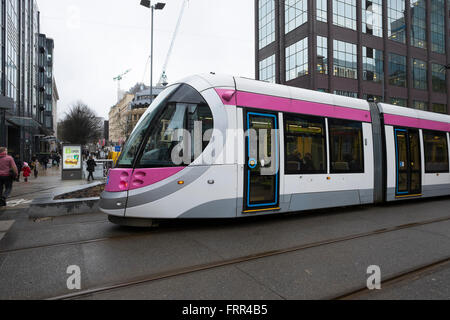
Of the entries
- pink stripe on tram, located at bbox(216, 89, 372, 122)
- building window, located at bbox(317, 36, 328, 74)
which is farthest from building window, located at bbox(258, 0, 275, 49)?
pink stripe on tram, located at bbox(216, 89, 372, 122)

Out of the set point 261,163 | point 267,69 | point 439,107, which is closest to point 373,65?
point 267,69

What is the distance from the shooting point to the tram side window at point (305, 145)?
6.06 meters

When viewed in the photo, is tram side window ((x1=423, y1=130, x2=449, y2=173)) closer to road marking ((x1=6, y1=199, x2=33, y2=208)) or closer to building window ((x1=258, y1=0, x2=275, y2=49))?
road marking ((x1=6, y1=199, x2=33, y2=208))

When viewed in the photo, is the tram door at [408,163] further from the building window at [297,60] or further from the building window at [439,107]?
the building window at [439,107]

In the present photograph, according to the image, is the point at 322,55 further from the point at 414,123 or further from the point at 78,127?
the point at 78,127

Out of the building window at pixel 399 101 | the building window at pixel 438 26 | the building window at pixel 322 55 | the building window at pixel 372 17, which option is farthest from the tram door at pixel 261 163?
the building window at pixel 438 26

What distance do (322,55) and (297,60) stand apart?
285 centimetres

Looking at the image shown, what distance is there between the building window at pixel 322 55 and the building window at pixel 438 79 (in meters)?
19.7

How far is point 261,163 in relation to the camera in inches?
223

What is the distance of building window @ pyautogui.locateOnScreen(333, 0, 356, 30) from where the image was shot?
30.8 meters

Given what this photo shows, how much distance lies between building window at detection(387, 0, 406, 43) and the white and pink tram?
3496 centimetres

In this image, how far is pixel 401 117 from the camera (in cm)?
827
